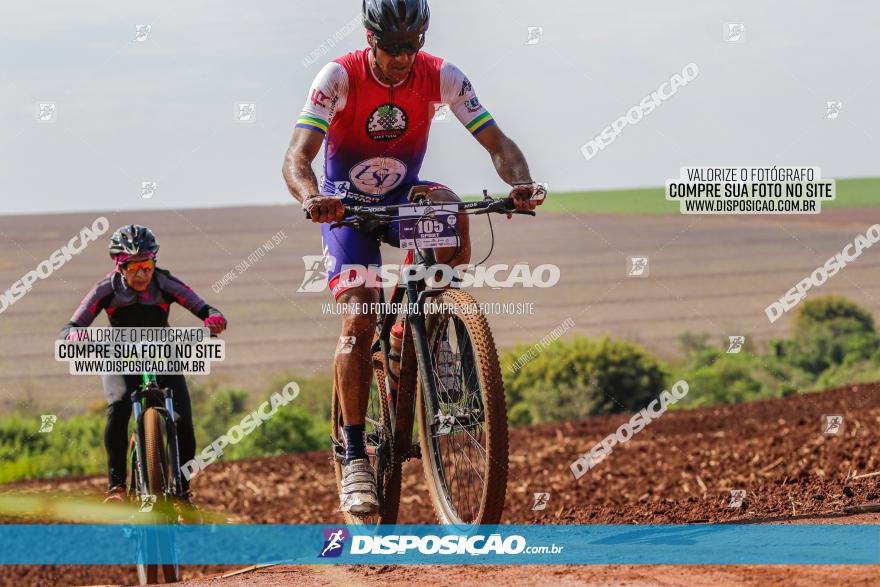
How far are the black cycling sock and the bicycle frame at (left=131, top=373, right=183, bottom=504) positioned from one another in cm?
153

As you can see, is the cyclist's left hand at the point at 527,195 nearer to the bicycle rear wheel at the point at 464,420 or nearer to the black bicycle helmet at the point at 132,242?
the bicycle rear wheel at the point at 464,420

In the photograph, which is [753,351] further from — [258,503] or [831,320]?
[258,503]

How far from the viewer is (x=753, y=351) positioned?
2033 centimetres

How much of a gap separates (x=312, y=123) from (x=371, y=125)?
0.38 m

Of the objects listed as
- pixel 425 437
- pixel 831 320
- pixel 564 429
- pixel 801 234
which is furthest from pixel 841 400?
pixel 801 234

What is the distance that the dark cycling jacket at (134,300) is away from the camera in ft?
26.2

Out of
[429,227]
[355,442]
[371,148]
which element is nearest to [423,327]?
[429,227]

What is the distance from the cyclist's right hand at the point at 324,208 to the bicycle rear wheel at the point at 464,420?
751 millimetres

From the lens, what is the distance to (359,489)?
6453 millimetres

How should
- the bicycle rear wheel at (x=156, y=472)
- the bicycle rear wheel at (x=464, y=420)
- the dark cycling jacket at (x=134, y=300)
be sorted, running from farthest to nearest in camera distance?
the dark cycling jacket at (x=134, y=300) → the bicycle rear wheel at (x=156, y=472) → the bicycle rear wheel at (x=464, y=420)

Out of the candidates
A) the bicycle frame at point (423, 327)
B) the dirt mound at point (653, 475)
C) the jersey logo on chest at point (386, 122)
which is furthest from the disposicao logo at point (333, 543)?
the jersey logo on chest at point (386, 122)

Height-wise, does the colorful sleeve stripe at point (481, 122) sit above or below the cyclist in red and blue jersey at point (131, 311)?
above

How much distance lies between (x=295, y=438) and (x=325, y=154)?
1024cm

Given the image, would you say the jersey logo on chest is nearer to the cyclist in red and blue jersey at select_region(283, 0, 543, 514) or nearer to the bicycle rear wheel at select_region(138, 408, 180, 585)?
the cyclist in red and blue jersey at select_region(283, 0, 543, 514)
